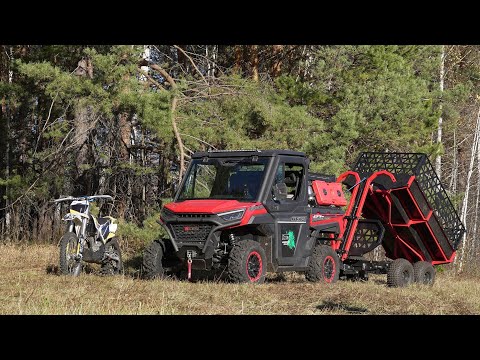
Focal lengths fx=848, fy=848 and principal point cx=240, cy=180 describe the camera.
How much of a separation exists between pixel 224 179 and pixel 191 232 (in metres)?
1.25

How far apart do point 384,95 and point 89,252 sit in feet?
37.0

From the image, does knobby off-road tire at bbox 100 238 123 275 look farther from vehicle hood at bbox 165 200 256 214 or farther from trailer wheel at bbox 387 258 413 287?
trailer wheel at bbox 387 258 413 287

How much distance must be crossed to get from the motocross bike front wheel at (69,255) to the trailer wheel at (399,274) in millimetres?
5271

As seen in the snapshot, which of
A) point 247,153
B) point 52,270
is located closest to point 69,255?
point 52,270

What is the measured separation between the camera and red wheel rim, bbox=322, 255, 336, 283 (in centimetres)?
1399

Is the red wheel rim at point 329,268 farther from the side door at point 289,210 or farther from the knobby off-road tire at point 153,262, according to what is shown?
the knobby off-road tire at point 153,262

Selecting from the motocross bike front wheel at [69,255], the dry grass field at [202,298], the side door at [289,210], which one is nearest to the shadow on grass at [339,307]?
the dry grass field at [202,298]

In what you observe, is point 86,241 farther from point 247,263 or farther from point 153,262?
point 247,263

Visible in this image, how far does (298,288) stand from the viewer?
40.3 feet

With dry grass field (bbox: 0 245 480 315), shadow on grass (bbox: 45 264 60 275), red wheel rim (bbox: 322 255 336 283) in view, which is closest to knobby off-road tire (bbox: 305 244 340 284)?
red wheel rim (bbox: 322 255 336 283)
